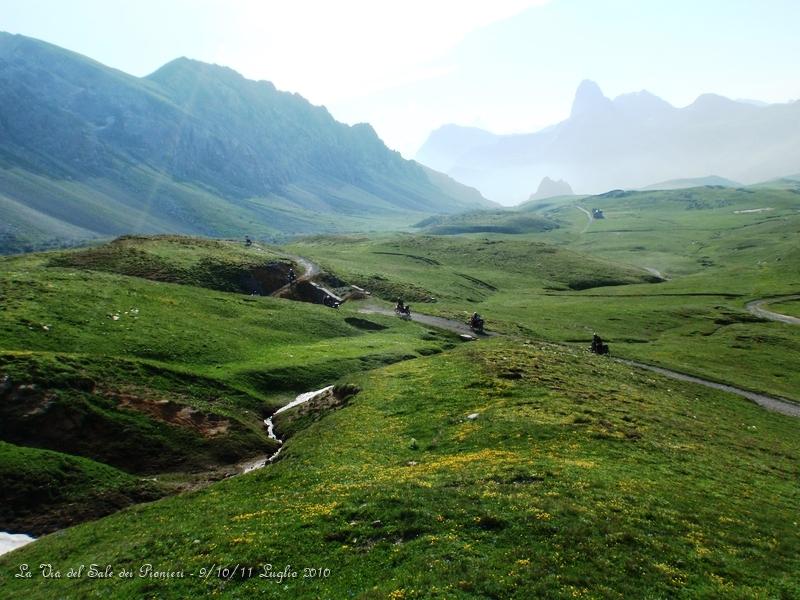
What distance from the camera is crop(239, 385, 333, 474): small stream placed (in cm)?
4091

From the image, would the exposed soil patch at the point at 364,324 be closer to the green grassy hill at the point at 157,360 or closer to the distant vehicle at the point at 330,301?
the green grassy hill at the point at 157,360

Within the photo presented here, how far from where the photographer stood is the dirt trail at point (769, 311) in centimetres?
10994

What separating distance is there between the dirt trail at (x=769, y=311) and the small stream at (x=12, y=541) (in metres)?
129

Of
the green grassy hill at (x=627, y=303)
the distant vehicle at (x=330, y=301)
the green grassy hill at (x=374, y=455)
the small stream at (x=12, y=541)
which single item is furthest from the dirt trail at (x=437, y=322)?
the small stream at (x=12, y=541)

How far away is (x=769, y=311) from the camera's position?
12025 cm

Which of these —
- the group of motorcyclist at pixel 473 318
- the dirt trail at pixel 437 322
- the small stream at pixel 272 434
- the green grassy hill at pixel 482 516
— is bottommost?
the small stream at pixel 272 434

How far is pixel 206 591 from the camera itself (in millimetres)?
20859

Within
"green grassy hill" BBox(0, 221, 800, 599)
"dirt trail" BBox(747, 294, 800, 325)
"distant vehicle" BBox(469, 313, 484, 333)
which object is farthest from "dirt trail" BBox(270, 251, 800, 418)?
"green grassy hill" BBox(0, 221, 800, 599)

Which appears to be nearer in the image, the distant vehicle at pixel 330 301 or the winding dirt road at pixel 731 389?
the winding dirt road at pixel 731 389

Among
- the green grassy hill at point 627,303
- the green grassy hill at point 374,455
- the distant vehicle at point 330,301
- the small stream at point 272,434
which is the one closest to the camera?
the green grassy hill at point 374,455

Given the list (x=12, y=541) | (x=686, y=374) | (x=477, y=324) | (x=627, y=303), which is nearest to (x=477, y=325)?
(x=477, y=324)

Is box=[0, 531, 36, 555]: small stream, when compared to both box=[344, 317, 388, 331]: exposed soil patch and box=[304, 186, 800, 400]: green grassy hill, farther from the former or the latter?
box=[304, 186, 800, 400]: green grassy hill

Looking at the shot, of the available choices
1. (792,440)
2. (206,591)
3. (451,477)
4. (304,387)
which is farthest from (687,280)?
(206,591)

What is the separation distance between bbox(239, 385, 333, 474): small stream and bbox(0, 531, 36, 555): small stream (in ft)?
44.8
